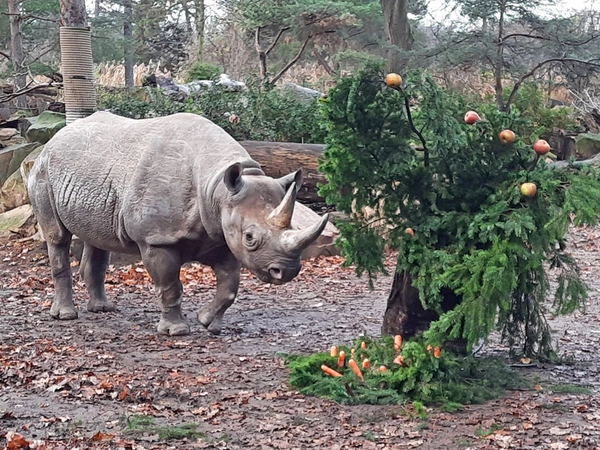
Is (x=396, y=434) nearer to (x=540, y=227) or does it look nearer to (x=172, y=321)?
(x=540, y=227)

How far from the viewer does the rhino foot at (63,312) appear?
352 inches

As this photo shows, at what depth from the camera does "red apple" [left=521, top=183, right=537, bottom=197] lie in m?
5.86

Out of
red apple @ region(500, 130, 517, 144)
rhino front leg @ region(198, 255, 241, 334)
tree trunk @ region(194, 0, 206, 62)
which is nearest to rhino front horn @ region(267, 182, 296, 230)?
rhino front leg @ region(198, 255, 241, 334)

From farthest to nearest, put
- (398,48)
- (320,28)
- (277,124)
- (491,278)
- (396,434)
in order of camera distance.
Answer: (320,28) < (398,48) < (277,124) < (491,278) < (396,434)

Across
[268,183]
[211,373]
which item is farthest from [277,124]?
[211,373]

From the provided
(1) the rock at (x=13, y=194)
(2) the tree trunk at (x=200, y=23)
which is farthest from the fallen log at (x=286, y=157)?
(2) the tree trunk at (x=200, y=23)

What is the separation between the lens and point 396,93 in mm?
6391

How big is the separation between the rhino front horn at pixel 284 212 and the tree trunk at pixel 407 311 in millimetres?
910

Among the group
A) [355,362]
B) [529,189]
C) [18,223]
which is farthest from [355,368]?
[18,223]

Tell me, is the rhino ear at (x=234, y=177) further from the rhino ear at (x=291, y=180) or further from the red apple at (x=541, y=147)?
the red apple at (x=541, y=147)

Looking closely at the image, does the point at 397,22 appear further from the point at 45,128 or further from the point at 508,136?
the point at 508,136

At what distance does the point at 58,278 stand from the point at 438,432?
16.1 ft

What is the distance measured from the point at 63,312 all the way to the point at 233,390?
321 cm

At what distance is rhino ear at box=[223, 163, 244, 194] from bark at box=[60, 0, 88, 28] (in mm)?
6401
